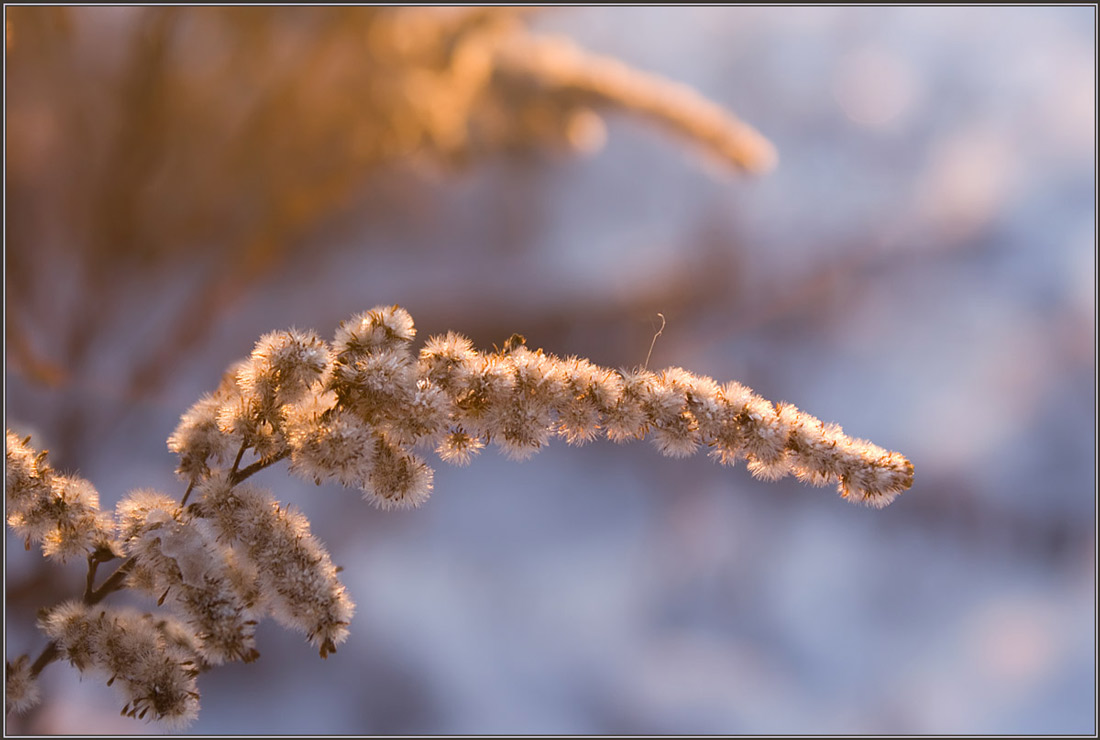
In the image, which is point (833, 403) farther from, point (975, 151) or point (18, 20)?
point (18, 20)

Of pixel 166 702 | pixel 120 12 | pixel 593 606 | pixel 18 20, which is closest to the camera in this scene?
pixel 166 702

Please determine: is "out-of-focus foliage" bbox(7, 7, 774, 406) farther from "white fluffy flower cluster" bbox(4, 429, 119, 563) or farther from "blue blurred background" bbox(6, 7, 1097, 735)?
"white fluffy flower cluster" bbox(4, 429, 119, 563)

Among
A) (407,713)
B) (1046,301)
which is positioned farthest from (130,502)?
(1046,301)

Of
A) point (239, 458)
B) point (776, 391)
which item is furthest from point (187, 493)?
point (776, 391)

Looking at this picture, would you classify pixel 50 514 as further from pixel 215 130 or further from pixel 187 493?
pixel 215 130

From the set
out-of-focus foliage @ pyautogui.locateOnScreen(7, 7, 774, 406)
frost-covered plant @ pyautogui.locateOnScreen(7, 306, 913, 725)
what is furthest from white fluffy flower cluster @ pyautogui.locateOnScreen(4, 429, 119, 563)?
out-of-focus foliage @ pyautogui.locateOnScreen(7, 7, 774, 406)

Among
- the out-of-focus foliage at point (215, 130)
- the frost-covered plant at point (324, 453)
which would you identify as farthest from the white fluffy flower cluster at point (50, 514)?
the out-of-focus foliage at point (215, 130)
